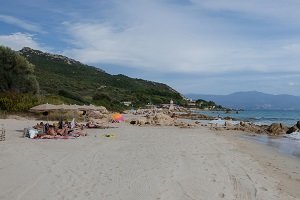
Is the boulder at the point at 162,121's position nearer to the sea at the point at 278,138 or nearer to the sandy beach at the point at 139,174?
the sea at the point at 278,138

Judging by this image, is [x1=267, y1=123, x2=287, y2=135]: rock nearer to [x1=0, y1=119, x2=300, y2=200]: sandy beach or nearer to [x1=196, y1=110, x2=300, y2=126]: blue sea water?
[x1=0, y1=119, x2=300, y2=200]: sandy beach

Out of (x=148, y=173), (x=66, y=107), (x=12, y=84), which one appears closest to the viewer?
(x=148, y=173)

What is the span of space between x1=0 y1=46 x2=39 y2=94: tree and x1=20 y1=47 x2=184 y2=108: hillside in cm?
2456

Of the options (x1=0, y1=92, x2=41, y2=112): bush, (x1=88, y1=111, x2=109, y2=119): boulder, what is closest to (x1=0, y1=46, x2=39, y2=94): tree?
(x1=0, y1=92, x2=41, y2=112): bush

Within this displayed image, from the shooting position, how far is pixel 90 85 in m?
117

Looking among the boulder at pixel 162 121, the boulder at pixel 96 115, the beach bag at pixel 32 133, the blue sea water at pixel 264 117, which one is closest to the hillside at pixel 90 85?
the blue sea water at pixel 264 117

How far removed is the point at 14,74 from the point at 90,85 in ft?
230

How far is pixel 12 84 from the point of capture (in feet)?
154

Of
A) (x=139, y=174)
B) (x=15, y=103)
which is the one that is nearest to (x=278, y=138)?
(x=139, y=174)

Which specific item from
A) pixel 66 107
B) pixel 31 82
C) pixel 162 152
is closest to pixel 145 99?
pixel 31 82

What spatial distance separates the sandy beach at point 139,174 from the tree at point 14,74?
3066cm

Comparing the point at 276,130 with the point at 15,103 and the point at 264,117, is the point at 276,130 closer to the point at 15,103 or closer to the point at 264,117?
the point at 15,103

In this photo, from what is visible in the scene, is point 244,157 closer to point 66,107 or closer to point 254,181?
point 254,181

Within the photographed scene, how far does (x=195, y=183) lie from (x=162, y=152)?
6.39 metres
